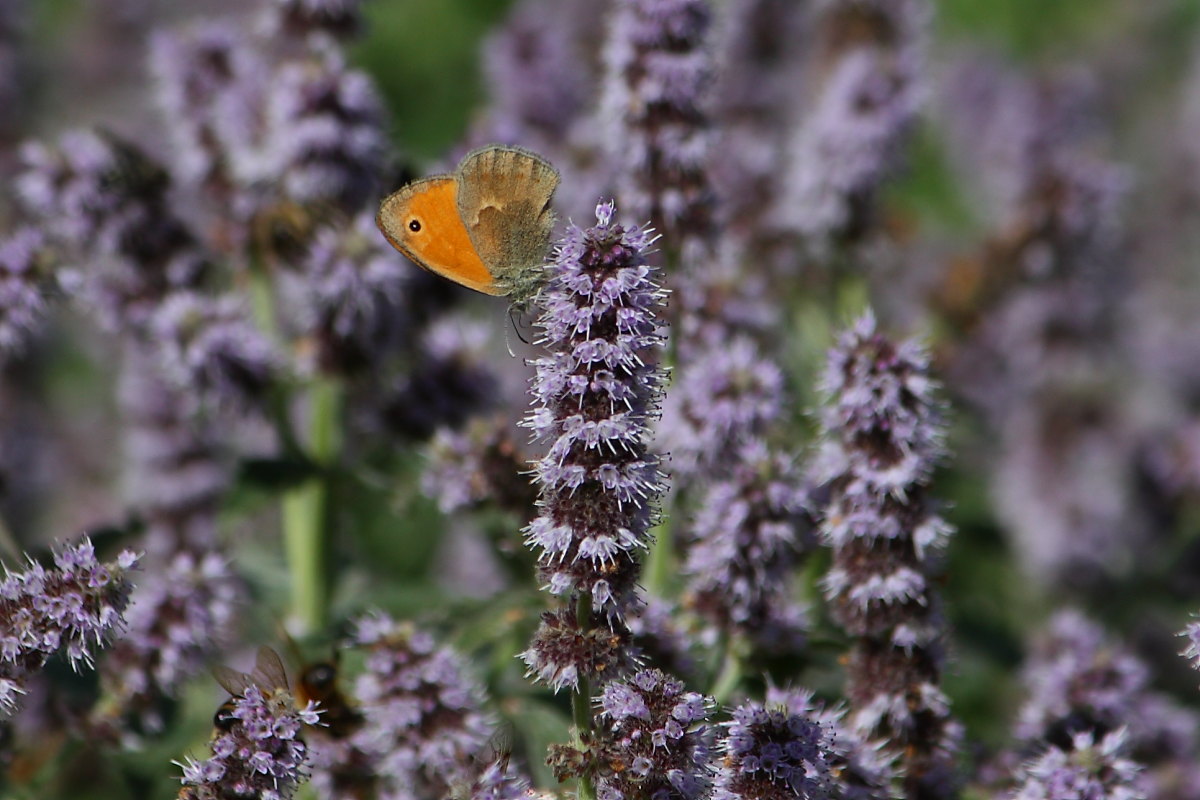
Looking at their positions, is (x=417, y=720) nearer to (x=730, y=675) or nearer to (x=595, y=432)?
(x=730, y=675)

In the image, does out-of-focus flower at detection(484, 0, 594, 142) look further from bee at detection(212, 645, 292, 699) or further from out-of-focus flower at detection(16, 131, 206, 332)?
bee at detection(212, 645, 292, 699)

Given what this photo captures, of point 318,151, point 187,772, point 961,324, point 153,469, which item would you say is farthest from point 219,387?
point 961,324

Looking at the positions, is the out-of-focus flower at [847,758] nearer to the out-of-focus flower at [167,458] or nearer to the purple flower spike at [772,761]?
the purple flower spike at [772,761]

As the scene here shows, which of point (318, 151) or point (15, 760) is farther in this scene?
point (318, 151)

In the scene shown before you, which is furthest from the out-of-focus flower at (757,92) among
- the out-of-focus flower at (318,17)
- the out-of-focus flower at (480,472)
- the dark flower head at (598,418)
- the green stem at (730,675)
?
the dark flower head at (598,418)

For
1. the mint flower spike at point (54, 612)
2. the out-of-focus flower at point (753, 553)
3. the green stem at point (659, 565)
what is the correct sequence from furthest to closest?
the green stem at point (659, 565) → the out-of-focus flower at point (753, 553) → the mint flower spike at point (54, 612)

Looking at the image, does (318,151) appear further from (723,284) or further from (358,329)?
(723,284)

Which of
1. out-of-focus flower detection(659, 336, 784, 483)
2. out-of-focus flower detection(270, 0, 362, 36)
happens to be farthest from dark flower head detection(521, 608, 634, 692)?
out-of-focus flower detection(270, 0, 362, 36)
